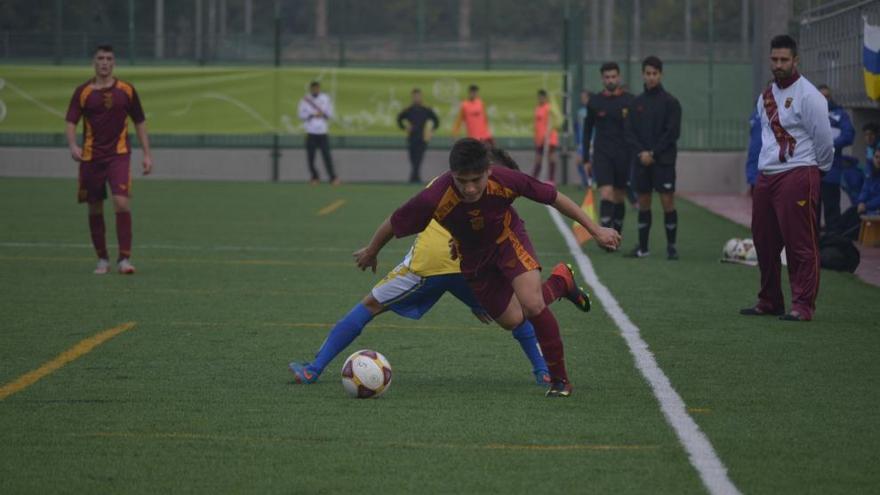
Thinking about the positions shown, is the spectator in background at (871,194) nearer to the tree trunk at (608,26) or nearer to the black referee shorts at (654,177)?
the black referee shorts at (654,177)

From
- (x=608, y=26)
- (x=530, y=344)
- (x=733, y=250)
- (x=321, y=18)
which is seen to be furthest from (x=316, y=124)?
(x=530, y=344)

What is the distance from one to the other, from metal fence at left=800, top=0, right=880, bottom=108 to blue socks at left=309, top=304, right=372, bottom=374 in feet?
32.9

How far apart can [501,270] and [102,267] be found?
708 centimetres

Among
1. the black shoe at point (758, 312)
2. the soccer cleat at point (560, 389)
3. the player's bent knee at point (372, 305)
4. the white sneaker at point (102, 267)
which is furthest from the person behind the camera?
the white sneaker at point (102, 267)

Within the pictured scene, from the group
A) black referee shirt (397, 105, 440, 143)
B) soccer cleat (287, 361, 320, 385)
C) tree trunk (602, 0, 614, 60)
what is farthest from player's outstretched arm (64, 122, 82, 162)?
tree trunk (602, 0, 614, 60)

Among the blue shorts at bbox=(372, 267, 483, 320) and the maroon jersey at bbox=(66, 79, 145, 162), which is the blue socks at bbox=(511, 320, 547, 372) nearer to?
the blue shorts at bbox=(372, 267, 483, 320)

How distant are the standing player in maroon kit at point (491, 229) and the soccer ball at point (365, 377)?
479 mm

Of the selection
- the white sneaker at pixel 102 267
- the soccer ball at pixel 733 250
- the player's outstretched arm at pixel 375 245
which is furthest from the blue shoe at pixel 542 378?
the soccer ball at pixel 733 250

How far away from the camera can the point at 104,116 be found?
13945 millimetres

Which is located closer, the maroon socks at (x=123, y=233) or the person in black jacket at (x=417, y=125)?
the maroon socks at (x=123, y=233)

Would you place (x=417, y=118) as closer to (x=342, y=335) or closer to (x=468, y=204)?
(x=342, y=335)

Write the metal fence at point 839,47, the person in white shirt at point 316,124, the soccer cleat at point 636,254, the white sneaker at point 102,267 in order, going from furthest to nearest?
the person in white shirt at point 316,124, the metal fence at point 839,47, the soccer cleat at point 636,254, the white sneaker at point 102,267

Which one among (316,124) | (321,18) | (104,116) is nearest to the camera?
(104,116)

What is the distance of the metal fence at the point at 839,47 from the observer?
57.7 feet
